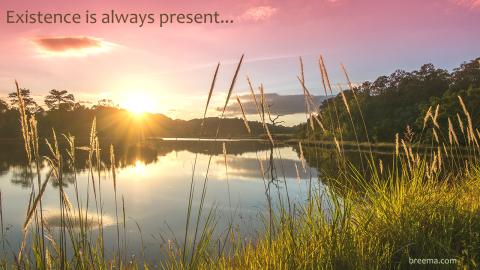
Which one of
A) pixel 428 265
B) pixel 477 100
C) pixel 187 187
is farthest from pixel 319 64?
pixel 477 100

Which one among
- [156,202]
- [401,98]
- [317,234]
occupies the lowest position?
[156,202]

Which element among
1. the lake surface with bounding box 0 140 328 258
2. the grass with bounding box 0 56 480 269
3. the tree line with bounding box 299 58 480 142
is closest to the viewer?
the grass with bounding box 0 56 480 269

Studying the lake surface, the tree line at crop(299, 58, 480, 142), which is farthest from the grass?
the tree line at crop(299, 58, 480, 142)

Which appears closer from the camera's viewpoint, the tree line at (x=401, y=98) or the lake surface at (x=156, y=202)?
the lake surface at (x=156, y=202)

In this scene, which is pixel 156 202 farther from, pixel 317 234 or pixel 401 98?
pixel 401 98

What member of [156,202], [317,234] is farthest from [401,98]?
[317,234]

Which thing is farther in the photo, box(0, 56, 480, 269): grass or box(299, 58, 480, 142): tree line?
box(299, 58, 480, 142): tree line

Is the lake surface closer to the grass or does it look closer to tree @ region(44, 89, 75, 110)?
the grass

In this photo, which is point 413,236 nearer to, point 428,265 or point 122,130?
point 428,265

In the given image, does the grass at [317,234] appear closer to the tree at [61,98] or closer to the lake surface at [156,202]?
the lake surface at [156,202]

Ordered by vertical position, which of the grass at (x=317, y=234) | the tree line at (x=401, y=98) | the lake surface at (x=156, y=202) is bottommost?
the lake surface at (x=156, y=202)

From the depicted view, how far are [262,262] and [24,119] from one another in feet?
7.67

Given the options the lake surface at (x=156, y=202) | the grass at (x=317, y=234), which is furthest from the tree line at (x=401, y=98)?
the grass at (x=317, y=234)

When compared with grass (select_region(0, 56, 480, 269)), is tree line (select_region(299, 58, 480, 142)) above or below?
above
